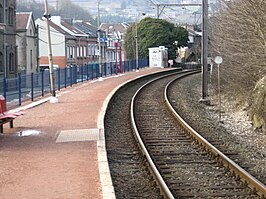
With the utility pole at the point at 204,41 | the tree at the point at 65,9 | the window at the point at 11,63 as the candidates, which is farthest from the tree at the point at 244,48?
the tree at the point at 65,9

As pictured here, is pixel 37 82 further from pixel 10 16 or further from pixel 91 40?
pixel 91 40

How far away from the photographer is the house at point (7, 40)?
5275 centimetres

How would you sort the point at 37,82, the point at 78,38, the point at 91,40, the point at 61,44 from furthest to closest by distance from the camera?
the point at 91,40
the point at 78,38
the point at 61,44
the point at 37,82

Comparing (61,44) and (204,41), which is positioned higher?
(61,44)

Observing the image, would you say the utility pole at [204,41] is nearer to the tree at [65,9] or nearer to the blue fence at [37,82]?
the blue fence at [37,82]

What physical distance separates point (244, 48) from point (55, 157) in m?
12.7

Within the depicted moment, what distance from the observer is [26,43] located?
66688 mm

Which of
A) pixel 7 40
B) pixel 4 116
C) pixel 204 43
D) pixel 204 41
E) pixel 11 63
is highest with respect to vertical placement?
pixel 7 40

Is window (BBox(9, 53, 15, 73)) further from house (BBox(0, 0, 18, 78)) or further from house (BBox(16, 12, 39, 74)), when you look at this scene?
house (BBox(16, 12, 39, 74))

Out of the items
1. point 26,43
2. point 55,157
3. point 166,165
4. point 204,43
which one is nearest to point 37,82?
point 204,43

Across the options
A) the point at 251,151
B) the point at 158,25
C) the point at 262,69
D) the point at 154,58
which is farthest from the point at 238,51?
the point at 158,25

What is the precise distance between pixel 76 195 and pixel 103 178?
1.21m

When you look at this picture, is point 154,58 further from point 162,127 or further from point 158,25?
point 162,127

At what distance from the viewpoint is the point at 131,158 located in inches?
568
